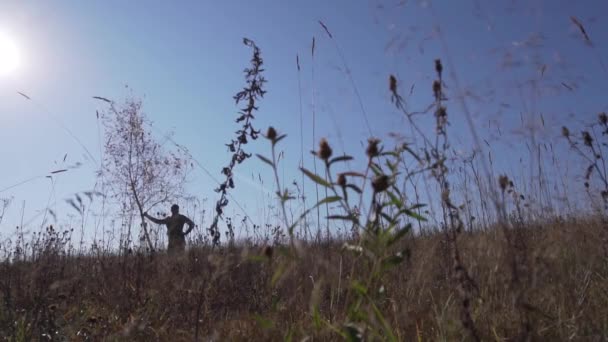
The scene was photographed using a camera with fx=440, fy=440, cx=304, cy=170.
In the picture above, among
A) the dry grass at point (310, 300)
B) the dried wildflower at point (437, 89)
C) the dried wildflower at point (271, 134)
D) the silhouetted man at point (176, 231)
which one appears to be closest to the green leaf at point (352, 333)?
the dry grass at point (310, 300)

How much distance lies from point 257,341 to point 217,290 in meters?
0.94

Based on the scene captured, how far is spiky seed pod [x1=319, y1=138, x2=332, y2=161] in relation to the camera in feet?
3.49

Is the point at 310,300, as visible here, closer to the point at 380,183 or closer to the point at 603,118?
the point at 380,183

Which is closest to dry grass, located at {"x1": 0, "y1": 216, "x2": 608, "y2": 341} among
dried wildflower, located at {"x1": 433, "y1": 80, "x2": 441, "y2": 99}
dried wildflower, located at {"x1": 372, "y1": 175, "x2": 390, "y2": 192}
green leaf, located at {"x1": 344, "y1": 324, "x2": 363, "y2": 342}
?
green leaf, located at {"x1": 344, "y1": 324, "x2": 363, "y2": 342}

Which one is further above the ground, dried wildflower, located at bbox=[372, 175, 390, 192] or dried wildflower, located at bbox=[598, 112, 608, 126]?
dried wildflower, located at bbox=[598, 112, 608, 126]

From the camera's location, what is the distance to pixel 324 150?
1064 mm

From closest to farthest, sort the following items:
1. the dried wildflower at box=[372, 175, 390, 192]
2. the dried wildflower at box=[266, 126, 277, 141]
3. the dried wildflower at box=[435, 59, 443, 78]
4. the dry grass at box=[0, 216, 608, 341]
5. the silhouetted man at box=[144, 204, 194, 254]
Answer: the dried wildflower at box=[372, 175, 390, 192]
the dried wildflower at box=[266, 126, 277, 141]
the dried wildflower at box=[435, 59, 443, 78]
the dry grass at box=[0, 216, 608, 341]
the silhouetted man at box=[144, 204, 194, 254]

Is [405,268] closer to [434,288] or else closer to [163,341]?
[434,288]

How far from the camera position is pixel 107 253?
16.1 feet

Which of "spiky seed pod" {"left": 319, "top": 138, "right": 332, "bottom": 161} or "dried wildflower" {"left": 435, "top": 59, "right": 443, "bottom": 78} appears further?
"dried wildflower" {"left": 435, "top": 59, "right": 443, "bottom": 78}

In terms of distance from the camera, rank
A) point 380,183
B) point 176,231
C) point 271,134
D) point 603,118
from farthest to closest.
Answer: point 176,231, point 603,118, point 271,134, point 380,183

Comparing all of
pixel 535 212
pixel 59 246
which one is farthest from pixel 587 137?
pixel 59 246

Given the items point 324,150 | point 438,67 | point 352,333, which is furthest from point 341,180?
point 438,67

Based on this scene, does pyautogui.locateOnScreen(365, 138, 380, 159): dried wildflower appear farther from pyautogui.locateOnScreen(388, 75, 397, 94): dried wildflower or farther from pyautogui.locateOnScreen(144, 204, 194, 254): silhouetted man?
pyautogui.locateOnScreen(144, 204, 194, 254): silhouetted man
